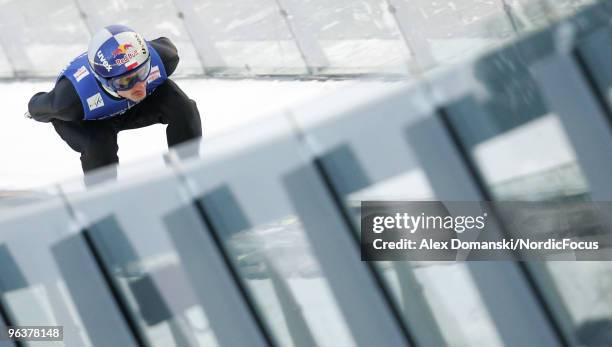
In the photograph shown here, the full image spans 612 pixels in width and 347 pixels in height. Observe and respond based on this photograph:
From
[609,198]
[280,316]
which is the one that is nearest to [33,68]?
[280,316]

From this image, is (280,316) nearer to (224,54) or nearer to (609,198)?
(609,198)

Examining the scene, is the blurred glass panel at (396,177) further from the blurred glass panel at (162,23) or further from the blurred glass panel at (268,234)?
the blurred glass panel at (162,23)

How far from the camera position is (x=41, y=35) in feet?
50.0

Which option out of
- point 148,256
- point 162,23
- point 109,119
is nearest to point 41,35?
point 162,23

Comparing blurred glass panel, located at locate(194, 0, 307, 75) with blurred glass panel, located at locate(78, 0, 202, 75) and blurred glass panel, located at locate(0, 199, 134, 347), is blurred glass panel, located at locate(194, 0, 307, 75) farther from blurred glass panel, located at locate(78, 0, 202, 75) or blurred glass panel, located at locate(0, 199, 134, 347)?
blurred glass panel, located at locate(0, 199, 134, 347)

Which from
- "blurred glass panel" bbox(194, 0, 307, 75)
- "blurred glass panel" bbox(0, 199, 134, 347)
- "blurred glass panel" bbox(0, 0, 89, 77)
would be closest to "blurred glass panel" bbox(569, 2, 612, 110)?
"blurred glass panel" bbox(0, 199, 134, 347)

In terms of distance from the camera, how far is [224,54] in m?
13.7

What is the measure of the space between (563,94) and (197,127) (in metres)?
2.27

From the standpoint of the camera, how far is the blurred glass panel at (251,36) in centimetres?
1309

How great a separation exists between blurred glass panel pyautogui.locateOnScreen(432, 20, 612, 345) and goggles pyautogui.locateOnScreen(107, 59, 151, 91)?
1.80 meters

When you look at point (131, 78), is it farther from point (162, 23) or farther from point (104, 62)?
point (162, 23)

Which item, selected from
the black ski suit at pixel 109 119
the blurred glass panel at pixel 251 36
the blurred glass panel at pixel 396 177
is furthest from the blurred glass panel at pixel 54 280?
the blurred glass panel at pixel 251 36

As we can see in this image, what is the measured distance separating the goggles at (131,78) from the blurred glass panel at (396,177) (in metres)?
1.13

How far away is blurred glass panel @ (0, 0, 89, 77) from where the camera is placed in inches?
587
